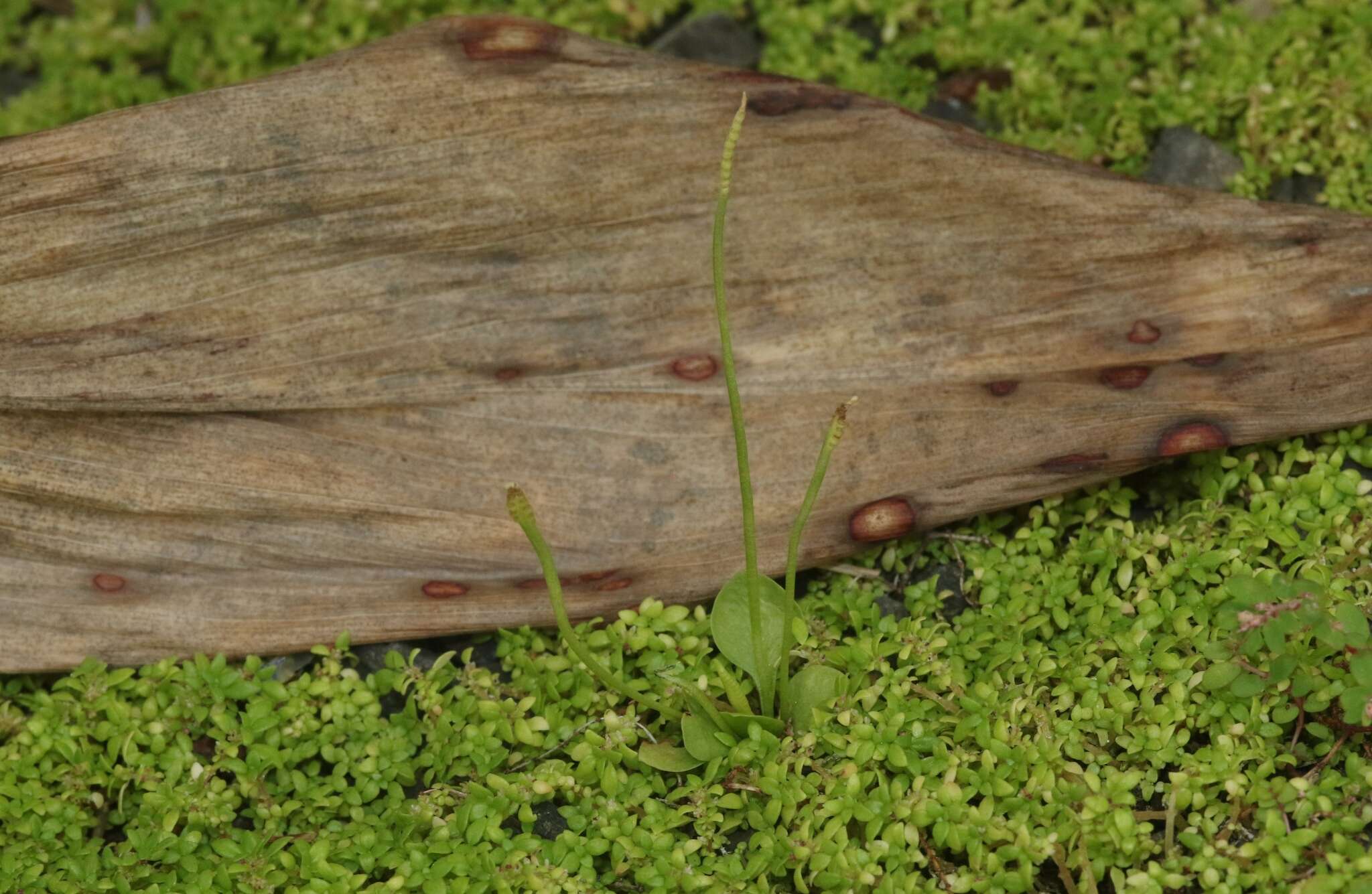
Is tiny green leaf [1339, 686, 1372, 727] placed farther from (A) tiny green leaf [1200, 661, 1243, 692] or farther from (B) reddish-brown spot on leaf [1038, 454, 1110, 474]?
(B) reddish-brown spot on leaf [1038, 454, 1110, 474]

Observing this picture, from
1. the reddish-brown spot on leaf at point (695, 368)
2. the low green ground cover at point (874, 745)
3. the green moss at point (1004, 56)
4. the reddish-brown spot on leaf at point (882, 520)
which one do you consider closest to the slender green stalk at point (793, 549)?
the low green ground cover at point (874, 745)

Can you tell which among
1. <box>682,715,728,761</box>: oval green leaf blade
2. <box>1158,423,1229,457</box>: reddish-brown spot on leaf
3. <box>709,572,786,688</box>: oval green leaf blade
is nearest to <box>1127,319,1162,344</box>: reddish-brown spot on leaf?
<box>1158,423,1229,457</box>: reddish-brown spot on leaf

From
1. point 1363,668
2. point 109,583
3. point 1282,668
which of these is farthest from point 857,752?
point 109,583

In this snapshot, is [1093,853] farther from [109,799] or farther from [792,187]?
[109,799]

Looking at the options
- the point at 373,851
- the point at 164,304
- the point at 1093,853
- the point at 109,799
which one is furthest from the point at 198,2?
the point at 1093,853

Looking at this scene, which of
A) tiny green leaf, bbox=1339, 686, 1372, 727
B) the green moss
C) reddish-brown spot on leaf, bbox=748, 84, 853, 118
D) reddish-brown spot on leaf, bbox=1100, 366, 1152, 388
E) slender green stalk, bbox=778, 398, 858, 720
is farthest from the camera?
the green moss

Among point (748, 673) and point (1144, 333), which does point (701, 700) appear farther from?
point (1144, 333)
